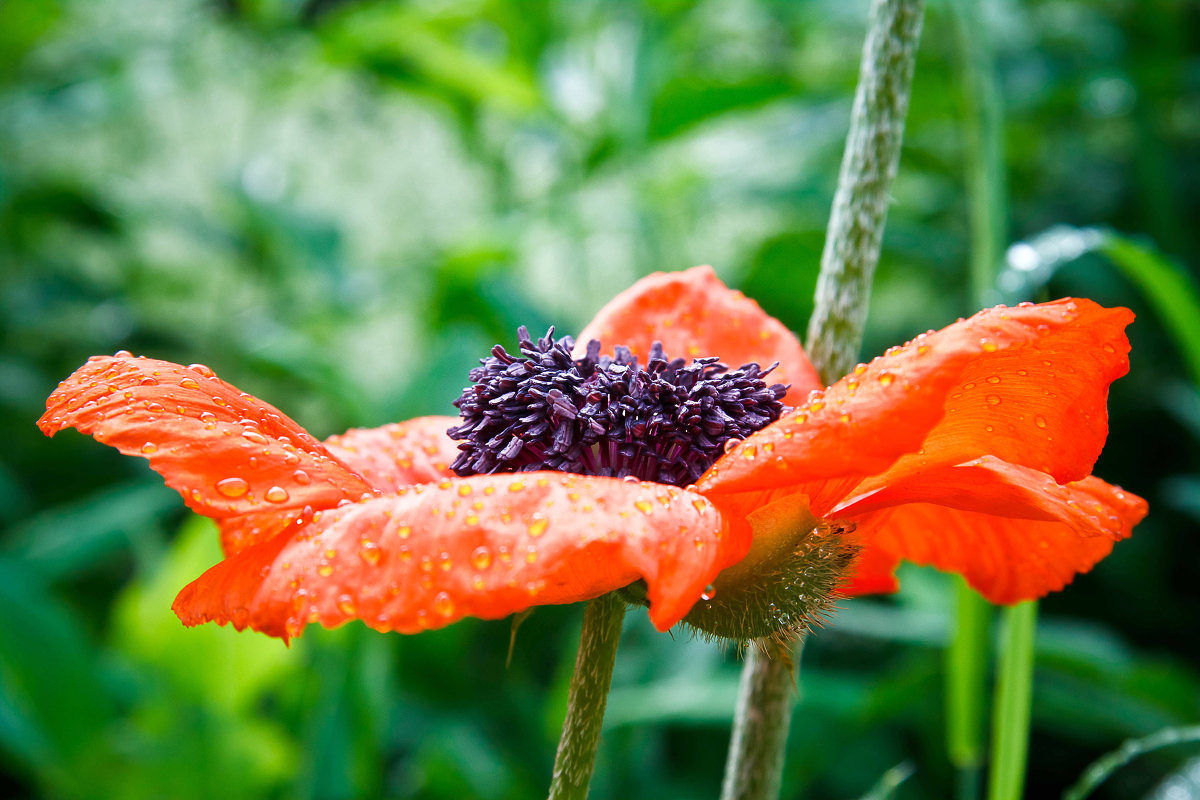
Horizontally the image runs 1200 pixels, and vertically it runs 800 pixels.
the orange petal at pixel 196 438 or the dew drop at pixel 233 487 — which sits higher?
the orange petal at pixel 196 438

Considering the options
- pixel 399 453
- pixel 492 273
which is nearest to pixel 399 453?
pixel 399 453

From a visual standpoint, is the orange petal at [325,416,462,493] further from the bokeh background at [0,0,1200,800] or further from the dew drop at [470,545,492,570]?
the bokeh background at [0,0,1200,800]

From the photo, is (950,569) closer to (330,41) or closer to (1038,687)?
(1038,687)

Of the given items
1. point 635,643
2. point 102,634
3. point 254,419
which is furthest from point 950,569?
A: point 102,634

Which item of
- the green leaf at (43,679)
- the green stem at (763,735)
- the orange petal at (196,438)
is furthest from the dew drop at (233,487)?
the green leaf at (43,679)

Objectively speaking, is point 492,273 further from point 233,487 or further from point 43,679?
point 233,487

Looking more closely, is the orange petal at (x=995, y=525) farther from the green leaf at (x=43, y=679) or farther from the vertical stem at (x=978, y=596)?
the green leaf at (x=43, y=679)
